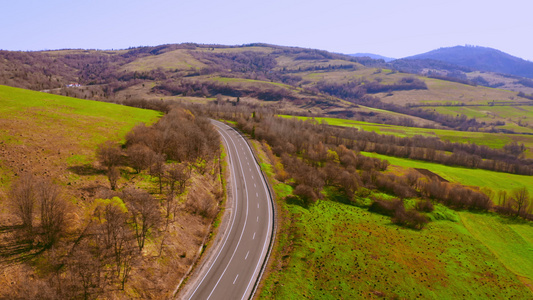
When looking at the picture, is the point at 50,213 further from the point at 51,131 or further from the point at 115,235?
the point at 51,131

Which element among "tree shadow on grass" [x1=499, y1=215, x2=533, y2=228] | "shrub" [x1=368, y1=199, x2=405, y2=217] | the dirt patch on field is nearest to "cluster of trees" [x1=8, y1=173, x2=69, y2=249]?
"shrub" [x1=368, y1=199, x2=405, y2=217]

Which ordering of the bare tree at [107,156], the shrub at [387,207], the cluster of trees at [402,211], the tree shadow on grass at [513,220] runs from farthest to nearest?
the tree shadow on grass at [513,220] < the shrub at [387,207] < the cluster of trees at [402,211] < the bare tree at [107,156]

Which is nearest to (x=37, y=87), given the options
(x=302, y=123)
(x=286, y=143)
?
(x=286, y=143)

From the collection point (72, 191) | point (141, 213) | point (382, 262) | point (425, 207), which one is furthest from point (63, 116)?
point (425, 207)

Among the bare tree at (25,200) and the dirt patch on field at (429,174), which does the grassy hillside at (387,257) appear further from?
the dirt patch on field at (429,174)

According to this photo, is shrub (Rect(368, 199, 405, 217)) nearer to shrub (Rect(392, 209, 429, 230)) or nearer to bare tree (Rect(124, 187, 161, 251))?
shrub (Rect(392, 209, 429, 230))

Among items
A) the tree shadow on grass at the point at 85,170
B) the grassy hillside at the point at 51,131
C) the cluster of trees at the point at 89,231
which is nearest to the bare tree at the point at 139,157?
the cluster of trees at the point at 89,231

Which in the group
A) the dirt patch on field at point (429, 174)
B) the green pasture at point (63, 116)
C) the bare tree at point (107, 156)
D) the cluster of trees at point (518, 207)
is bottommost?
the cluster of trees at point (518, 207)
